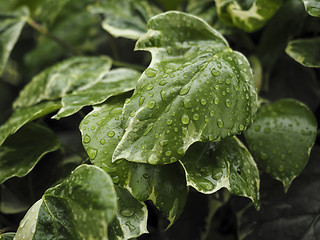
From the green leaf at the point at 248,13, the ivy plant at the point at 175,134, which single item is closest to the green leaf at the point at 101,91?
the ivy plant at the point at 175,134

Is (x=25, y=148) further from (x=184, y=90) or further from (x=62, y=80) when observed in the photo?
(x=184, y=90)

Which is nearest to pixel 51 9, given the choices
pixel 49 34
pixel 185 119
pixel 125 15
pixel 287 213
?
pixel 49 34

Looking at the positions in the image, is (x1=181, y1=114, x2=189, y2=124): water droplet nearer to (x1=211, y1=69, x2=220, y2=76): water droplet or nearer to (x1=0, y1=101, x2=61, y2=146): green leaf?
(x1=211, y1=69, x2=220, y2=76): water droplet

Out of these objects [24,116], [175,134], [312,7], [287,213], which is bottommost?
[287,213]

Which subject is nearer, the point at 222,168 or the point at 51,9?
the point at 222,168

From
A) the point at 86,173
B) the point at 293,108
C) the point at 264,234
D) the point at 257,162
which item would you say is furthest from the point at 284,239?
the point at 86,173

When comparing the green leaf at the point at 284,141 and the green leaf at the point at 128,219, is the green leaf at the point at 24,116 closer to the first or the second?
the green leaf at the point at 128,219

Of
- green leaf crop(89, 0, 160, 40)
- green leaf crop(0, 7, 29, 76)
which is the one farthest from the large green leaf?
green leaf crop(0, 7, 29, 76)
